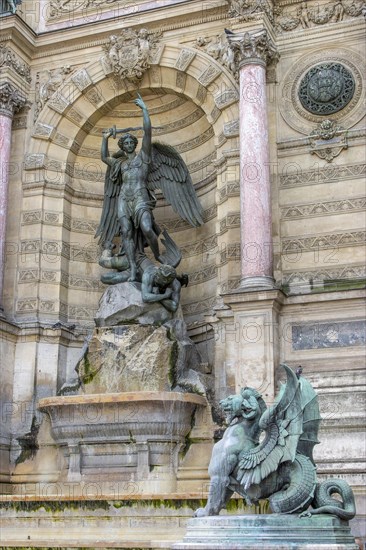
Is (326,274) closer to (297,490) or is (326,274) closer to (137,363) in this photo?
(137,363)

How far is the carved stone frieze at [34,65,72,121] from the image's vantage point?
17.3 meters

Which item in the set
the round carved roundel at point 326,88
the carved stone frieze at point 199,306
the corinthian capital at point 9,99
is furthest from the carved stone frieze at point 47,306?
the round carved roundel at point 326,88

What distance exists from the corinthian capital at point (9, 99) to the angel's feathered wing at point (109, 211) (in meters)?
2.47

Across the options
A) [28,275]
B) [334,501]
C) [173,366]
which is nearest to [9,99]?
[28,275]

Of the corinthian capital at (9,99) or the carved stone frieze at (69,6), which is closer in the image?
the corinthian capital at (9,99)

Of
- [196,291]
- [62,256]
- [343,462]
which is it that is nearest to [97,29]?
[62,256]

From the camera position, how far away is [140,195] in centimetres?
1597

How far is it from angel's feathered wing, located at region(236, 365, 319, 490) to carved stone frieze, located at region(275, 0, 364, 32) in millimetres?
9130

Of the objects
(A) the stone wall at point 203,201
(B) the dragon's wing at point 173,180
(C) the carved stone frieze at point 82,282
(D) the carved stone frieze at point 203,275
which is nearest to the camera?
(A) the stone wall at point 203,201

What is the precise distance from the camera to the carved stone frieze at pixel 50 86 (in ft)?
56.9

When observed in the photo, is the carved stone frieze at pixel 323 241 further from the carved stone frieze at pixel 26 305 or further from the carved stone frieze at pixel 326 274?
the carved stone frieze at pixel 26 305

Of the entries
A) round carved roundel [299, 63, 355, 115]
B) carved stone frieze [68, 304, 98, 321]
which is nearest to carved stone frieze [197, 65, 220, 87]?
round carved roundel [299, 63, 355, 115]

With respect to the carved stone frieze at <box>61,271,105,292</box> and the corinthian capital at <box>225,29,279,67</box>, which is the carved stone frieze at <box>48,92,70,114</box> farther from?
the corinthian capital at <box>225,29,279,67</box>

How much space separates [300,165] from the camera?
14945mm
